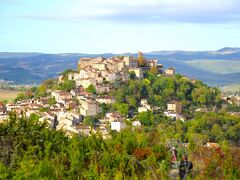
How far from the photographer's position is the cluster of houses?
189 feet

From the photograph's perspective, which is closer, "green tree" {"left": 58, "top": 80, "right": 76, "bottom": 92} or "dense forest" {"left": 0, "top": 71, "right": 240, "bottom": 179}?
"dense forest" {"left": 0, "top": 71, "right": 240, "bottom": 179}

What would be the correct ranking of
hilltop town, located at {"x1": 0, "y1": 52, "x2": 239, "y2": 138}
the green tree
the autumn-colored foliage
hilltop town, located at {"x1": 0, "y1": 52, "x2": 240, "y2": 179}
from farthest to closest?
1. the green tree
2. hilltop town, located at {"x1": 0, "y1": 52, "x2": 239, "y2": 138}
3. hilltop town, located at {"x1": 0, "y1": 52, "x2": 240, "y2": 179}
4. the autumn-colored foliage

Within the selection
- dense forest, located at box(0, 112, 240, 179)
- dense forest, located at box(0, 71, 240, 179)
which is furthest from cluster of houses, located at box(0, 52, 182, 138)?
dense forest, located at box(0, 112, 240, 179)

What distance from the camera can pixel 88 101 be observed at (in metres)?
61.1

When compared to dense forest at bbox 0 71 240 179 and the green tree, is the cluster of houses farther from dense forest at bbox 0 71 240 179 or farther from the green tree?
dense forest at bbox 0 71 240 179

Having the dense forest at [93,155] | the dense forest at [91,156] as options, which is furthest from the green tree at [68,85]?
the dense forest at [91,156]

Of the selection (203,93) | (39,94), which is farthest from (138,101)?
(39,94)

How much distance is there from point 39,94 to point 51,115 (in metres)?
15.3

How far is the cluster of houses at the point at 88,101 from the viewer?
5762 cm

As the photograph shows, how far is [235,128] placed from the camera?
59.4m

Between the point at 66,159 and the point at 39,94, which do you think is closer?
the point at 66,159

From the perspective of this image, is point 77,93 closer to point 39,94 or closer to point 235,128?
point 39,94

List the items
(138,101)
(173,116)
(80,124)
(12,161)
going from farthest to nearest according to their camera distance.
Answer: (138,101) → (173,116) → (80,124) → (12,161)

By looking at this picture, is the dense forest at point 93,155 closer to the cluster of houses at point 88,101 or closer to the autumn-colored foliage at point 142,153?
the autumn-colored foliage at point 142,153
